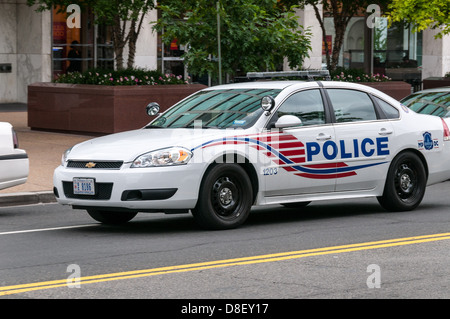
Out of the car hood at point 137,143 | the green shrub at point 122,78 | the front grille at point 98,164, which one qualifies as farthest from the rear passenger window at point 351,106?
the green shrub at point 122,78

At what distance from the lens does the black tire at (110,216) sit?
11.4 meters

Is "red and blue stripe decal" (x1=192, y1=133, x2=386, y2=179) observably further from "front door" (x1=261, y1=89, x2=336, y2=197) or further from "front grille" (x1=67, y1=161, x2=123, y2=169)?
"front grille" (x1=67, y1=161, x2=123, y2=169)

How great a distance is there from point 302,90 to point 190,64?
648 centimetres

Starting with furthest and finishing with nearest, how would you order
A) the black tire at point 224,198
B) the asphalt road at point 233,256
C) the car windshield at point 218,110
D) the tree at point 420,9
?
the tree at point 420,9 < the car windshield at point 218,110 < the black tire at point 224,198 < the asphalt road at point 233,256

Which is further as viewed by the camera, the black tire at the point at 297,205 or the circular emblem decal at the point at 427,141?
the black tire at the point at 297,205

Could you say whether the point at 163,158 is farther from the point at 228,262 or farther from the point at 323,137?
the point at 323,137

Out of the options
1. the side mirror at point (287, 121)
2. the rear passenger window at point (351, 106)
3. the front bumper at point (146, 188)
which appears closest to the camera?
the front bumper at point (146, 188)

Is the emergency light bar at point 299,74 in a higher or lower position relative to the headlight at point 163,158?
higher

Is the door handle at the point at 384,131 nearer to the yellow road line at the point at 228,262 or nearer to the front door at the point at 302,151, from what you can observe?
the front door at the point at 302,151

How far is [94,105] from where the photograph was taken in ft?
73.2

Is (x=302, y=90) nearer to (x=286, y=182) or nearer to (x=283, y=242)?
(x=286, y=182)

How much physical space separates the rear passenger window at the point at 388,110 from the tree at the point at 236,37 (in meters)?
5.00

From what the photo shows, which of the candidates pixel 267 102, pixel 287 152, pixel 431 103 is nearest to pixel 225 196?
pixel 287 152

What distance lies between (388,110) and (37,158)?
7823mm
